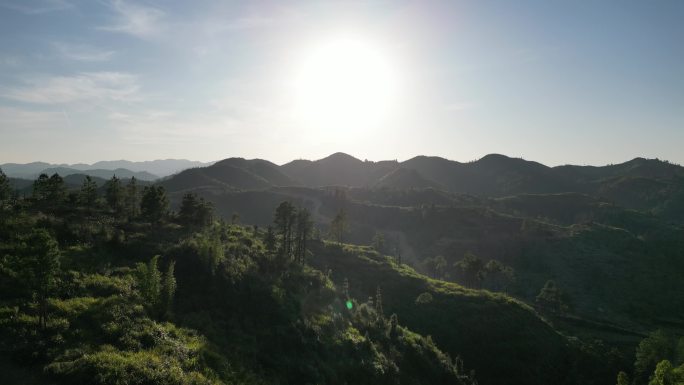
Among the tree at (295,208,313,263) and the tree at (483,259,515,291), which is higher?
the tree at (295,208,313,263)

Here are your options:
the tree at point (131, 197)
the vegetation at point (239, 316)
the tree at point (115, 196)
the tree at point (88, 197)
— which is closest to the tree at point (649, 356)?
the vegetation at point (239, 316)

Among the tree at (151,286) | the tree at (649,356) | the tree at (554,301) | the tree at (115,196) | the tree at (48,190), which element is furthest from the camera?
the tree at (554,301)

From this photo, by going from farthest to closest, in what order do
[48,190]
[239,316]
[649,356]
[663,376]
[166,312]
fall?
[649,356] → [48,190] → [663,376] → [239,316] → [166,312]

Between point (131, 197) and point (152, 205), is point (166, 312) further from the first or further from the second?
point (131, 197)

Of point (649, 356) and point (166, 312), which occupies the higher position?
point (166, 312)

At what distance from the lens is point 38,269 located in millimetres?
29734

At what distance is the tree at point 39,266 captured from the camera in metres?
29.2

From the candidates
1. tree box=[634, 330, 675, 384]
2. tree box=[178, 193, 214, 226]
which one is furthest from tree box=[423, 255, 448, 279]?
tree box=[178, 193, 214, 226]

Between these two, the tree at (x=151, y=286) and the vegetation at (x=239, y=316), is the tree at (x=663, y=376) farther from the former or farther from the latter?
the tree at (x=151, y=286)

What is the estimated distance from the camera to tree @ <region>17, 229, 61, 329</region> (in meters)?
29.2

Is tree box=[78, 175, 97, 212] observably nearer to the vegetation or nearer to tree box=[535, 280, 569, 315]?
the vegetation

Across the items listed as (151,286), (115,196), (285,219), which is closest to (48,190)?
(115,196)

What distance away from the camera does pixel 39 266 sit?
→ 29.9 meters

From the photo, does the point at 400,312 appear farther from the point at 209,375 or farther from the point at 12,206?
the point at 12,206
